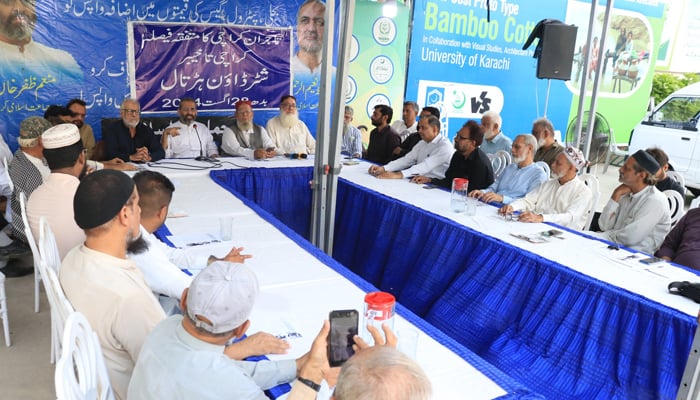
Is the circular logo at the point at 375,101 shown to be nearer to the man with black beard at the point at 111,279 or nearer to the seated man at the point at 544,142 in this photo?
the seated man at the point at 544,142

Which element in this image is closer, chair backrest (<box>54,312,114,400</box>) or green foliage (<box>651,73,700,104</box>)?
chair backrest (<box>54,312,114,400</box>)

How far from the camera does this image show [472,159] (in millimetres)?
4141

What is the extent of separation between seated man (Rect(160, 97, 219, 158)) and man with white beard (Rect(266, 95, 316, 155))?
31.1 inches

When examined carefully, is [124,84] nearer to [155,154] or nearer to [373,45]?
[155,154]

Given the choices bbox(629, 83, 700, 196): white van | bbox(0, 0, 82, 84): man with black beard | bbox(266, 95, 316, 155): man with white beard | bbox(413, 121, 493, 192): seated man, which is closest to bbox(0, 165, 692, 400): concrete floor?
bbox(0, 0, 82, 84): man with black beard

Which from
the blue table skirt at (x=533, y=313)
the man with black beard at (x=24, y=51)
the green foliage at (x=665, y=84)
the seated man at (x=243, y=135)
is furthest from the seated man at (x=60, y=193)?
the green foliage at (x=665, y=84)

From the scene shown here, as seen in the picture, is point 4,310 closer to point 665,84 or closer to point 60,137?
point 60,137

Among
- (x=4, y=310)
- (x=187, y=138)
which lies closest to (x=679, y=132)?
(x=187, y=138)

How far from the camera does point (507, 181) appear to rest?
405 centimetres

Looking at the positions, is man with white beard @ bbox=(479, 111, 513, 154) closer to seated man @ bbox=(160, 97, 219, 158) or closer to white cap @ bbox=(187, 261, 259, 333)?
seated man @ bbox=(160, 97, 219, 158)

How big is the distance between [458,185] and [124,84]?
14.0 ft

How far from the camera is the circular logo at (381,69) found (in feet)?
24.5

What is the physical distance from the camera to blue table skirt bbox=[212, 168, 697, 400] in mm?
2232

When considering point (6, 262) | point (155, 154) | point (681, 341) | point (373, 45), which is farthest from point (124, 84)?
point (681, 341)
